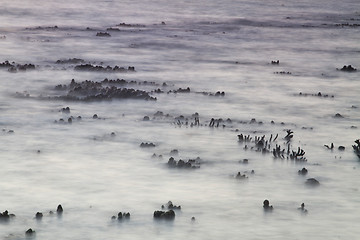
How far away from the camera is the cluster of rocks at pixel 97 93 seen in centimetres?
2636

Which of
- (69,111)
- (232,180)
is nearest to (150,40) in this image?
(69,111)

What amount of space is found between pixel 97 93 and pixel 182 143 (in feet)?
28.6

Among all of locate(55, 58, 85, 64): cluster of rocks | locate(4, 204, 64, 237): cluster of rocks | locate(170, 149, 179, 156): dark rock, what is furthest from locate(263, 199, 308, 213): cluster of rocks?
locate(55, 58, 85, 64): cluster of rocks

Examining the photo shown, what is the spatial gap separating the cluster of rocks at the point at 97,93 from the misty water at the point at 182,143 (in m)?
0.39

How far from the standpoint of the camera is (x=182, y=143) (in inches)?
764

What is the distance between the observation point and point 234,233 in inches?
490

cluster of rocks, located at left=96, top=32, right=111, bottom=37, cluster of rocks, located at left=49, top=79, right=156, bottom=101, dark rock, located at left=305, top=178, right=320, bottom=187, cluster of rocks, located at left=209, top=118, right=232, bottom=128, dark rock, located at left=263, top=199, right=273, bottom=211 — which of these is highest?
cluster of rocks, located at left=96, top=32, right=111, bottom=37

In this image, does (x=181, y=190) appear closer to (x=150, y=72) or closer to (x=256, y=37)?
(x=150, y=72)

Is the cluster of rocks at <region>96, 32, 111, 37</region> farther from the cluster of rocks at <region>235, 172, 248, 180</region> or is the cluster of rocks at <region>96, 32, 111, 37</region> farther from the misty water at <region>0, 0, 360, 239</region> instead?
the cluster of rocks at <region>235, 172, 248, 180</region>

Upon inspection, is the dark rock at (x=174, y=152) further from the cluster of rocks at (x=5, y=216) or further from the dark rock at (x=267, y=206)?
the cluster of rocks at (x=5, y=216)

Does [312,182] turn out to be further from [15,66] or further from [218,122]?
[15,66]

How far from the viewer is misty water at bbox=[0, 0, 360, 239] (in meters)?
13.0

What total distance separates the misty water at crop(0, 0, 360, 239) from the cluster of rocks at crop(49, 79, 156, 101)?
1.28 feet

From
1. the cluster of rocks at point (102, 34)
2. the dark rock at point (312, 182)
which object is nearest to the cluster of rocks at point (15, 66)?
the cluster of rocks at point (102, 34)
